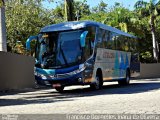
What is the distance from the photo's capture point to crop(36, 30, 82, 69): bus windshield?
70.2 ft

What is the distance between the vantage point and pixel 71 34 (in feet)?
70.9

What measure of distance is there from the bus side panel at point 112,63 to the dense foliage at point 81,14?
26.7 feet

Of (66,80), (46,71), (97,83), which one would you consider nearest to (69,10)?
(97,83)

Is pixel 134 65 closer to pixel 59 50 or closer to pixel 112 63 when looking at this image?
pixel 112 63

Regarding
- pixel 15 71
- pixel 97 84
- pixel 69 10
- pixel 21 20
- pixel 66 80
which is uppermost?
pixel 69 10

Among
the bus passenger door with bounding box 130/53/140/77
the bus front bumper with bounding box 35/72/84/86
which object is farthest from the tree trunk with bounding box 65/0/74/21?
the bus front bumper with bounding box 35/72/84/86

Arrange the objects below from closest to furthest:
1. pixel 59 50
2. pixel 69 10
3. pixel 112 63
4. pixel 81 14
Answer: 1. pixel 59 50
2. pixel 112 63
3. pixel 69 10
4. pixel 81 14

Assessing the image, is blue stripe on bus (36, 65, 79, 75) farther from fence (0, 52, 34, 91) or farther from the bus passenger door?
the bus passenger door

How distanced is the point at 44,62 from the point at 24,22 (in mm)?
20318

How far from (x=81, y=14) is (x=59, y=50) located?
173 feet

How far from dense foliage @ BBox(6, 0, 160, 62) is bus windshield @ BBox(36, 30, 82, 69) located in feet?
47.4

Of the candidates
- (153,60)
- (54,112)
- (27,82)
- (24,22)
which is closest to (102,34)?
(27,82)

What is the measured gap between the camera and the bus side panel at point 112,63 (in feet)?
79.4

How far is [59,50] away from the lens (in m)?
21.5
